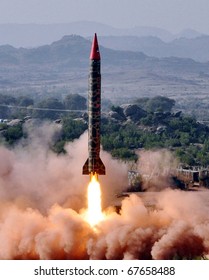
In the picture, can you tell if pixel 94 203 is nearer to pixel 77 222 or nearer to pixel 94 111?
pixel 77 222

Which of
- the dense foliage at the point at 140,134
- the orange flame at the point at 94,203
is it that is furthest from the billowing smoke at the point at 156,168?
the orange flame at the point at 94,203

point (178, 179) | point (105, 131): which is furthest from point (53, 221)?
point (105, 131)

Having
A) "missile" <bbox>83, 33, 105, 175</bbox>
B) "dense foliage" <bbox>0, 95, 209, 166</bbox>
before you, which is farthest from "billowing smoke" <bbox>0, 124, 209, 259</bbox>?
"dense foliage" <bbox>0, 95, 209, 166</bbox>

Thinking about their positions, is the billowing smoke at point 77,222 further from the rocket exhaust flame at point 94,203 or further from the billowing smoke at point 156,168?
the billowing smoke at point 156,168

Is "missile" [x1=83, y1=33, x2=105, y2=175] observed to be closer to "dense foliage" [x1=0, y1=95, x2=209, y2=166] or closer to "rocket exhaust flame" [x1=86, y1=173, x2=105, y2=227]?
"rocket exhaust flame" [x1=86, y1=173, x2=105, y2=227]

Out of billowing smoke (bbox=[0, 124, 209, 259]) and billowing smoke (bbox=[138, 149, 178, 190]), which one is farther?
billowing smoke (bbox=[138, 149, 178, 190])

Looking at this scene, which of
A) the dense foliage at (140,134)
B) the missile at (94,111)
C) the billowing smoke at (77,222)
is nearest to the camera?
the billowing smoke at (77,222)
